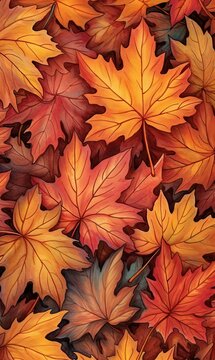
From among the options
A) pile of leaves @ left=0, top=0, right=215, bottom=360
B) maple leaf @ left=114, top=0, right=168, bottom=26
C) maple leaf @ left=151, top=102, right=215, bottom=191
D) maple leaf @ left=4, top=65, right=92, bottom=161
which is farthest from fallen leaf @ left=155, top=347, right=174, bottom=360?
maple leaf @ left=114, top=0, right=168, bottom=26

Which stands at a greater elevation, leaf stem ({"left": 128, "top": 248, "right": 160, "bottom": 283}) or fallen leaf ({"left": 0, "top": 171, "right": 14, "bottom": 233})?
fallen leaf ({"left": 0, "top": 171, "right": 14, "bottom": 233})

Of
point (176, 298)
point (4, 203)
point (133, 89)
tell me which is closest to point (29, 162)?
point (4, 203)

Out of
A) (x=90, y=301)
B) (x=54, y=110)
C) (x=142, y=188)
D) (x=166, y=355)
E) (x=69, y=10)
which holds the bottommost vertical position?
(x=166, y=355)

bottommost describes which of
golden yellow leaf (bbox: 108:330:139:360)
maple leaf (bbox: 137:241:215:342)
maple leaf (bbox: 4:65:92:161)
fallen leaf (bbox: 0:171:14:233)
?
golden yellow leaf (bbox: 108:330:139:360)

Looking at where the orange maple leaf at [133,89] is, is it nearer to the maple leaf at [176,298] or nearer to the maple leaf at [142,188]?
the maple leaf at [142,188]

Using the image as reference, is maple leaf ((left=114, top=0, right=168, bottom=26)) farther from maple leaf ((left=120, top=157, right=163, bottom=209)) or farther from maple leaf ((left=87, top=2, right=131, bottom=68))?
maple leaf ((left=120, top=157, right=163, bottom=209))

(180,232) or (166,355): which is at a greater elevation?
(180,232)

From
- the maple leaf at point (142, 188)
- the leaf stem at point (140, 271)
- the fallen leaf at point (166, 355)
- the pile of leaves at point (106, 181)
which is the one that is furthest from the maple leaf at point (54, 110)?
the fallen leaf at point (166, 355)

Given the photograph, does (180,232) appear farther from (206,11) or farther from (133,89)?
(206,11)
